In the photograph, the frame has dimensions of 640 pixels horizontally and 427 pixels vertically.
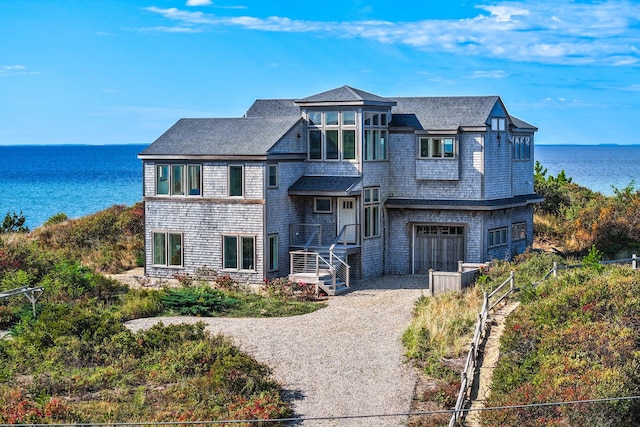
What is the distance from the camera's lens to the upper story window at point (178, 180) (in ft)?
116

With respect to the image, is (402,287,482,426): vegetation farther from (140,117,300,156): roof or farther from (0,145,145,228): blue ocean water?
(0,145,145,228): blue ocean water

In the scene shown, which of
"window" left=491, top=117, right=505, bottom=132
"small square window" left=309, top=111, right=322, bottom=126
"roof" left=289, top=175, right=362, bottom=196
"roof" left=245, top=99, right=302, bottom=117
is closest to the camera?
"roof" left=289, top=175, right=362, bottom=196

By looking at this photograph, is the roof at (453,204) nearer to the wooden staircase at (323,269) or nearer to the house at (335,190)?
the house at (335,190)

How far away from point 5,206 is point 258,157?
76438mm

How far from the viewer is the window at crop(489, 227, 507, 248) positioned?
1428 inches

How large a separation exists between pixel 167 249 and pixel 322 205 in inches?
234

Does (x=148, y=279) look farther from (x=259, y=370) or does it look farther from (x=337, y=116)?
(x=259, y=370)

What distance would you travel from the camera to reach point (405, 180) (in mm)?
36219

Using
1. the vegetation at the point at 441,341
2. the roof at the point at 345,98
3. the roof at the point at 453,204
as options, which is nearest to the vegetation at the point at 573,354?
the vegetation at the point at 441,341

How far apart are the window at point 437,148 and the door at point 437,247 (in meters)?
2.66

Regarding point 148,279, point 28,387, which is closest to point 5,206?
point 148,279

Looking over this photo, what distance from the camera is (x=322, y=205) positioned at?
35469mm

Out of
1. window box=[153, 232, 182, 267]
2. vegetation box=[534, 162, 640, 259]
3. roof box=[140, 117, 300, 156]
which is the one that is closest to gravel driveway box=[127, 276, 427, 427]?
roof box=[140, 117, 300, 156]

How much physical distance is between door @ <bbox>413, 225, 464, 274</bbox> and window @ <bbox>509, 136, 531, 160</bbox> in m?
4.58
